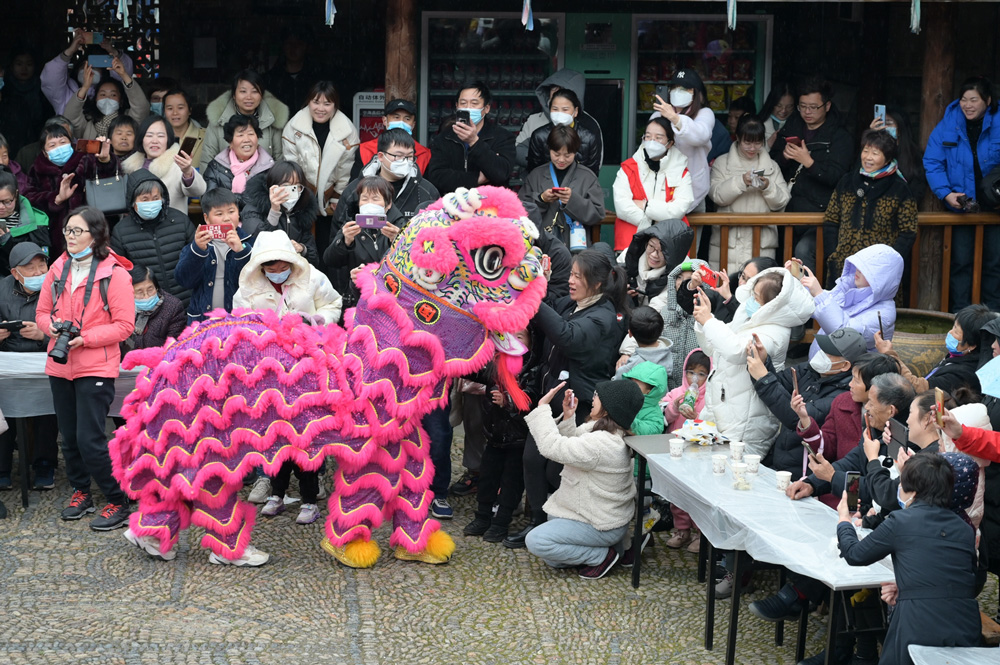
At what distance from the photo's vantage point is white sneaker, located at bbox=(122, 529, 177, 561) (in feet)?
19.9

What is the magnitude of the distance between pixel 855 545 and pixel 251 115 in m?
5.71

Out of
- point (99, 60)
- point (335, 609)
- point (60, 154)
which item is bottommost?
point (335, 609)

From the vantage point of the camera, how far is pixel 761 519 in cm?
493

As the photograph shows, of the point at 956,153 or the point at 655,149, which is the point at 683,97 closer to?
the point at 655,149

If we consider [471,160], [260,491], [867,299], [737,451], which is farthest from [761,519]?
[471,160]

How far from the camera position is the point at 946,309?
8758 millimetres

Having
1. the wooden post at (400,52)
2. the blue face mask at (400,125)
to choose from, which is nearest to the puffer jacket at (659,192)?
the blue face mask at (400,125)

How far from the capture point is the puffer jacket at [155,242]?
738 centimetres

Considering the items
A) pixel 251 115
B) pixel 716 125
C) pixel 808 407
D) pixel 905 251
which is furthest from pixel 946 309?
pixel 251 115

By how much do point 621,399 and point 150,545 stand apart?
8.01 ft

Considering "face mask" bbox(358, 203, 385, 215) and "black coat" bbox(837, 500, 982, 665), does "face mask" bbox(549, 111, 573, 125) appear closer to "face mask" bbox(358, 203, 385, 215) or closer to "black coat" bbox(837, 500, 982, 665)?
"face mask" bbox(358, 203, 385, 215)

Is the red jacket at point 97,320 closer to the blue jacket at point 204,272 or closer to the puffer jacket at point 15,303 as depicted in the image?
the blue jacket at point 204,272

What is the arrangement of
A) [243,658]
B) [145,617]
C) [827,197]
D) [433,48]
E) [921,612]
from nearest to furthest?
[921,612] < [243,658] < [145,617] < [827,197] < [433,48]

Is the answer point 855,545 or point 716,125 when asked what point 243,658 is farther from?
point 716,125
